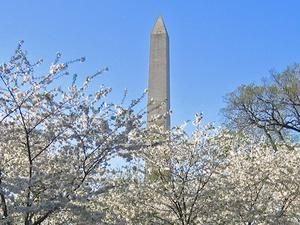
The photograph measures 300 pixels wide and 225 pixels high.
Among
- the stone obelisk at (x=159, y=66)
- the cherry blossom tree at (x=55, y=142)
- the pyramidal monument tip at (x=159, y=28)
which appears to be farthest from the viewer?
the pyramidal monument tip at (x=159, y=28)

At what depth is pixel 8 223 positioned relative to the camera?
5.95 m

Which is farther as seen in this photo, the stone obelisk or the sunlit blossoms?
the stone obelisk

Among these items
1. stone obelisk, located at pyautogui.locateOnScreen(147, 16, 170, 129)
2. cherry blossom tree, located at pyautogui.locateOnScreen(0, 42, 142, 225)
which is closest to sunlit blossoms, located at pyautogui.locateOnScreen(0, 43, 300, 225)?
cherry blossom tree, located at pyautogui.locateOnScreen(0, 42, 142, 225)

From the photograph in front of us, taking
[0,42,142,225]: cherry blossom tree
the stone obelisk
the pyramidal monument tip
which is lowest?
[0,42,142,225]: cherry blossom tree

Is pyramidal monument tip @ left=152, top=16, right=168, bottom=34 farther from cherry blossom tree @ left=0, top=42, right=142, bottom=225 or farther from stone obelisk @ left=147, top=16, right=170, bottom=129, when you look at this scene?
cherry blossom tree @ left=0, top=42, right=142, bottom=225

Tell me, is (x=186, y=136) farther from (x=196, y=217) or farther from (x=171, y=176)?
(x=196, y=217)

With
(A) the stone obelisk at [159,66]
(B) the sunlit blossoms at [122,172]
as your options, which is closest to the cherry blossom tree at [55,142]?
(B) the sunlit blossoms at [122,172]

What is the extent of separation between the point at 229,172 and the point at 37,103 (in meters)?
5.08

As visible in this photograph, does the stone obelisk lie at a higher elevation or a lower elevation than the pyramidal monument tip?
lower

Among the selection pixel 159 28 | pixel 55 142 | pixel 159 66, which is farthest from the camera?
pixel 159 28

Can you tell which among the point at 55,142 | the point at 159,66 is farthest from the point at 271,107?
the point at 55,142

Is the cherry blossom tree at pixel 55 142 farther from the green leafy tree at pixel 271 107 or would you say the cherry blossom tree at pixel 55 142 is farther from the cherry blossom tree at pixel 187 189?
the green leafy tree at pixel 271 107

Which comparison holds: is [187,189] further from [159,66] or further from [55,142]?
[159,66]

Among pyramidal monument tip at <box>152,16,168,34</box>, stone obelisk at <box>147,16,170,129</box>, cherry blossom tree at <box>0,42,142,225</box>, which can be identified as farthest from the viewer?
pyramidal monument tip at <box>152,16,168,34</box>
